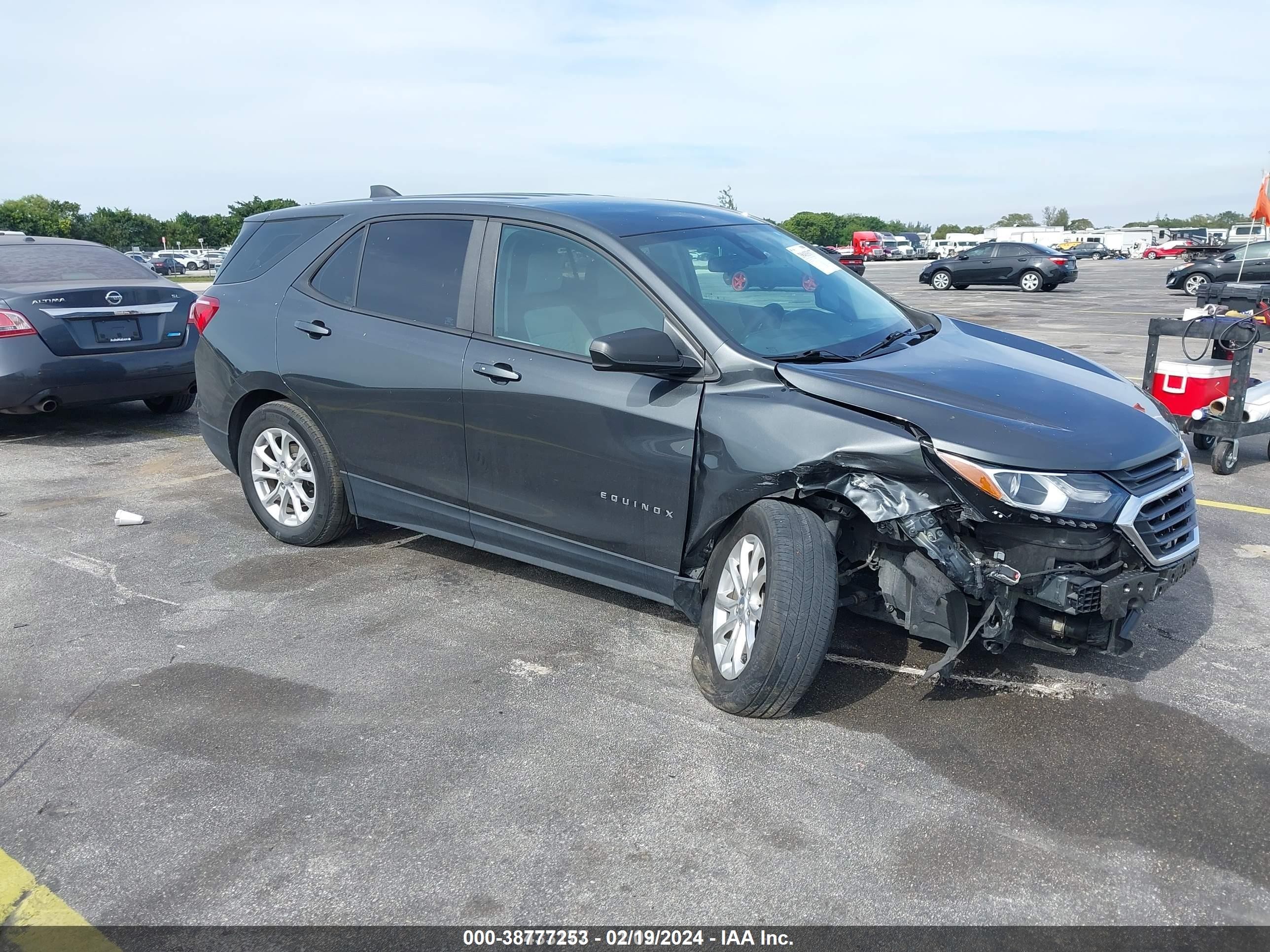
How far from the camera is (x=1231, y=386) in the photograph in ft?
22.2

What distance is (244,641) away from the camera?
4395 millimetres

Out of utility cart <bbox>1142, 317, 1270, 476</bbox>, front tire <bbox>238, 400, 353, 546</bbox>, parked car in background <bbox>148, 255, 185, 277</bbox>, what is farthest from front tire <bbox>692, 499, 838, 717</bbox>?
parked car in background <bbox>148, 255, 185, 277</bbox>

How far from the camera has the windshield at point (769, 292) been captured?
4133 mm

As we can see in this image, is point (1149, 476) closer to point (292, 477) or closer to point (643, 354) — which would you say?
point (643, 354)

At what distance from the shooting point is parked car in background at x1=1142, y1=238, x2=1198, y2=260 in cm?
6103

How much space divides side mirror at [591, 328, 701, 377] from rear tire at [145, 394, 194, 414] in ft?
22.1

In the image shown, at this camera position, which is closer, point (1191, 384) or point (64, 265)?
point (1191, 384)

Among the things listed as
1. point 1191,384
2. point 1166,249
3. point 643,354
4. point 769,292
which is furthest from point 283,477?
point 1166,249

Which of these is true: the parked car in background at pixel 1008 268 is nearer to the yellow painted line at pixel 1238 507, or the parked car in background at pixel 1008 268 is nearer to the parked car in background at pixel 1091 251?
the yellow painted line at pixel 1238 507

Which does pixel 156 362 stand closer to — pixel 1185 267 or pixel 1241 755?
pixel 1241 755

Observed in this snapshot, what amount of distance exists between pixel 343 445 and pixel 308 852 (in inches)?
99.3

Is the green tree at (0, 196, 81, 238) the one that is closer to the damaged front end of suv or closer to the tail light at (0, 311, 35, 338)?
the tail light at (0, 311, 35, 338)

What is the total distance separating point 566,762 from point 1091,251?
6849cm

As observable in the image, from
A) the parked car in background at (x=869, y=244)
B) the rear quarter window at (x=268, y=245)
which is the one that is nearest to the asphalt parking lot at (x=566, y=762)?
the rear quarter window at (x=268, y=245)
